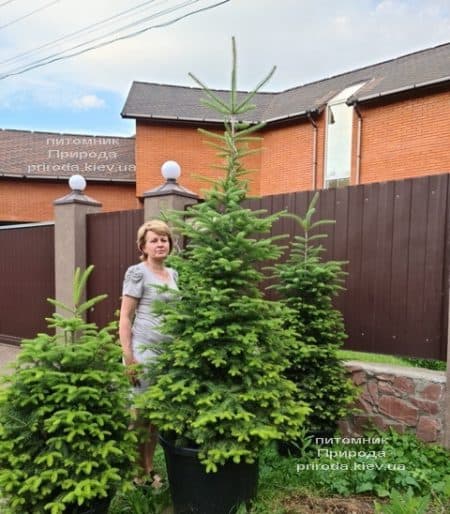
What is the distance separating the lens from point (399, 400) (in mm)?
3439

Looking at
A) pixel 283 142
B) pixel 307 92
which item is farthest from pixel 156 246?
pixel 307 92

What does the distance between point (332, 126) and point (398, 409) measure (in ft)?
34.3

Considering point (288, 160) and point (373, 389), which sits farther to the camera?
point (288, 160)

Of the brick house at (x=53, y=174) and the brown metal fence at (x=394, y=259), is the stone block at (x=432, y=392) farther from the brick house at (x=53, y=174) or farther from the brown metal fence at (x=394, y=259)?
the brick house at (x=53, y=174)

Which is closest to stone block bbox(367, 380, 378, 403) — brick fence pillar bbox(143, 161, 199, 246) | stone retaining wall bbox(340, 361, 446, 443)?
stone retaining wall bbox(340, 361, 446, 443)

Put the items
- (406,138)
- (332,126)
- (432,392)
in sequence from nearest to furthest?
(432,392)
(406,138)
(332,126)

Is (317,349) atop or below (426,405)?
atop

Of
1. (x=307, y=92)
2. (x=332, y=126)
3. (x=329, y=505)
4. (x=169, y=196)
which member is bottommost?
(x=329, y=505)

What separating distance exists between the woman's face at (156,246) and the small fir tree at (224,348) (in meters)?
0.17

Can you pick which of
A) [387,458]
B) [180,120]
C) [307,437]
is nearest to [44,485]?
Answer: [307,437]

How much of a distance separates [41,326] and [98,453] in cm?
543

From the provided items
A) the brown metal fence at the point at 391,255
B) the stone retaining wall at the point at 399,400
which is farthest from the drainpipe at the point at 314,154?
the stone retaining wall at the point at 399,400

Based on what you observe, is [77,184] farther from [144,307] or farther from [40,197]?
[40,197]

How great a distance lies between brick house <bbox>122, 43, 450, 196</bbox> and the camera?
10.7 metres
